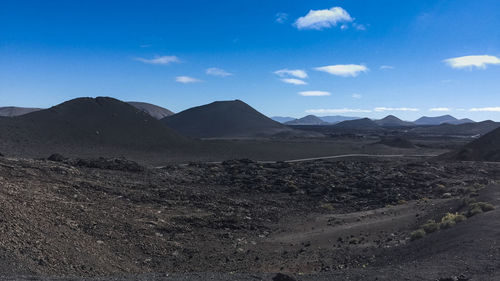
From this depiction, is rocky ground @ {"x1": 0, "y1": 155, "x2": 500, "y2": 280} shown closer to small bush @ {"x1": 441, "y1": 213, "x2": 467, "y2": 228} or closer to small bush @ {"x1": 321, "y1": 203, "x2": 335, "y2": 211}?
small bush @ {"x1": 321, "y1": 203, "x2": 335, "y2": 211}

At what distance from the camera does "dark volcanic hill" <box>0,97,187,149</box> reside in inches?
2224

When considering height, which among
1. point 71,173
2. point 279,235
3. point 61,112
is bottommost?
point 279,235

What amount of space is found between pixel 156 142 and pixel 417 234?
173ft

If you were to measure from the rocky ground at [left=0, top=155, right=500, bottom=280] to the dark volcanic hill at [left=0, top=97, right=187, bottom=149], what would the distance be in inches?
1284

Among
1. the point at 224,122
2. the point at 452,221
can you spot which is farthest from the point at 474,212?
the point at 224,122

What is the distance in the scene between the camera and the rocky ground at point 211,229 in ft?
34.4

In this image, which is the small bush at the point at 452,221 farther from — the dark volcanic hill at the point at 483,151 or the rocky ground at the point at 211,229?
the dark volcanic hill at the point at 483,151

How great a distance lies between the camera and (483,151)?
167 feet

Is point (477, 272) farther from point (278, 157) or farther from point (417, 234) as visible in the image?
point (278, 157)

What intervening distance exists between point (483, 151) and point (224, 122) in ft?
320

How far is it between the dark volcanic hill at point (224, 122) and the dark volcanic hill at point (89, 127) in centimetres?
4954

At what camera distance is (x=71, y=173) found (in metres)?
21.8

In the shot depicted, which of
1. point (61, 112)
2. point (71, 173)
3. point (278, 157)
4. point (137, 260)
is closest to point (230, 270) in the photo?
point (137, 260)

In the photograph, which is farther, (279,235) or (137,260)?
(279,235)
